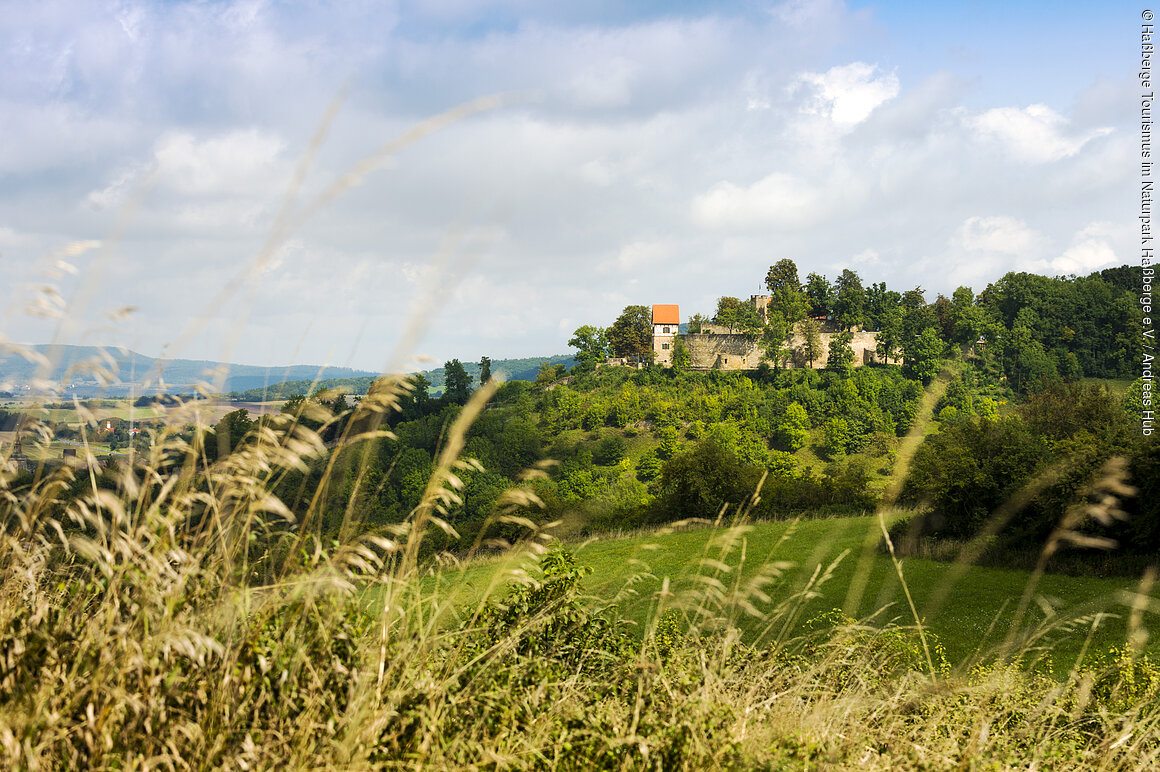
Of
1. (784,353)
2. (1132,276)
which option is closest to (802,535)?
(784,353)

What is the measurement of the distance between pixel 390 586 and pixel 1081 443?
60.5ft

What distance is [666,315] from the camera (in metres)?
82.0

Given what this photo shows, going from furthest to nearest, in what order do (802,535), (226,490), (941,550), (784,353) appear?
(784,353), (802,535), (941,550), (226,490)

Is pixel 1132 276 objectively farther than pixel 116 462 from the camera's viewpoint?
Yes

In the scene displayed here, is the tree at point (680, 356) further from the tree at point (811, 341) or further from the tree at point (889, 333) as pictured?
the tree at point (889, 333)

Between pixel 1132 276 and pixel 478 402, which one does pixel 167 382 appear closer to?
pixel 478 402

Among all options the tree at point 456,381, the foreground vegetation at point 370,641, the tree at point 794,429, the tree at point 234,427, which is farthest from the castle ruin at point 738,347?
the tree at point 234,427

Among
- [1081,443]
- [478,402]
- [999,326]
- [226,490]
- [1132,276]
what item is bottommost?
[1081,443]

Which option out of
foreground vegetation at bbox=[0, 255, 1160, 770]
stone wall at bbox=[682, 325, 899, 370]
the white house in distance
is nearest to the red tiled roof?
the white house in distance

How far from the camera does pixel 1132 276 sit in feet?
255

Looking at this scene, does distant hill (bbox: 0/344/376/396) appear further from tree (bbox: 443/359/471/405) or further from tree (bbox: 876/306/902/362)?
tree (bbox: 876/306/902/362)

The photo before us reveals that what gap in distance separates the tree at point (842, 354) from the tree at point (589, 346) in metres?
22.5

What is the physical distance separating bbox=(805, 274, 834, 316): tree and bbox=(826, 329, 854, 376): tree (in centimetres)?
629

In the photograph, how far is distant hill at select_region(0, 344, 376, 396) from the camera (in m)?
1.51
